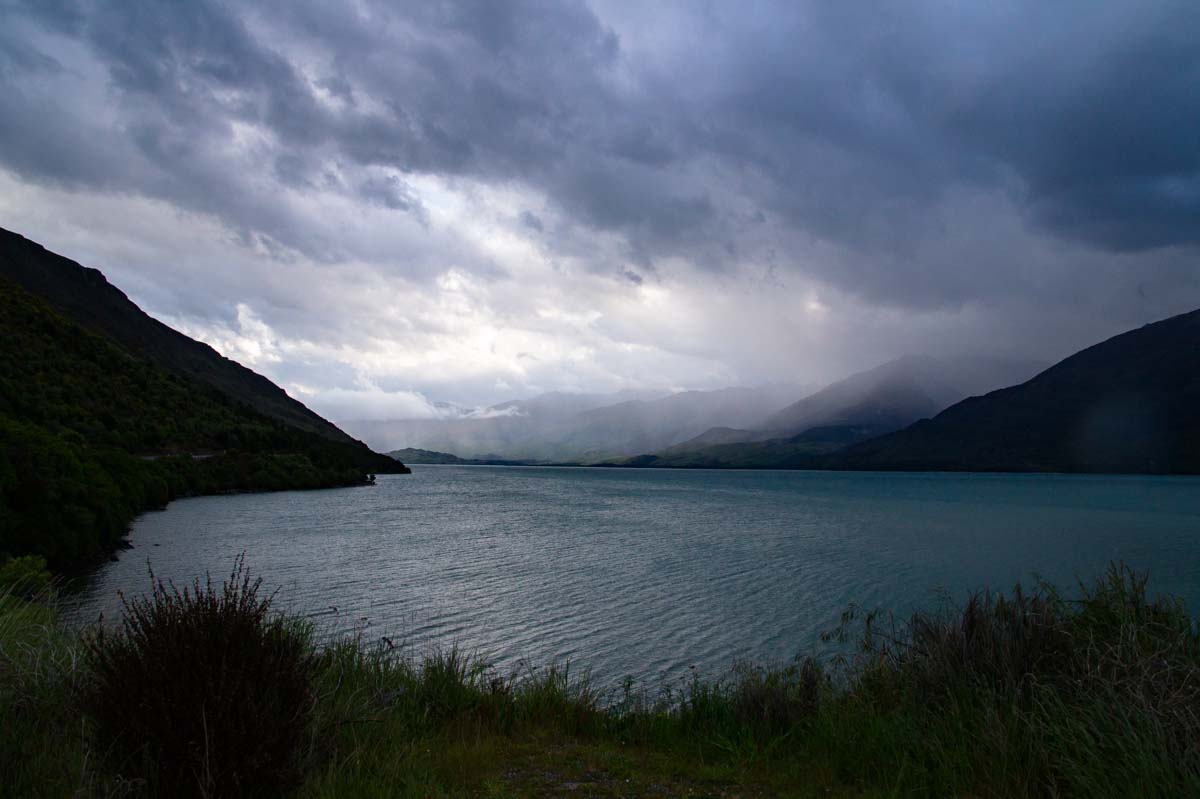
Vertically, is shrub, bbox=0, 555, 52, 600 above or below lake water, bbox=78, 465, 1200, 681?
above

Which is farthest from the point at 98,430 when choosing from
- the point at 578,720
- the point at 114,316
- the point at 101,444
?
the point at 114,316

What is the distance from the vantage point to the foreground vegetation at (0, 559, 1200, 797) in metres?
5.43

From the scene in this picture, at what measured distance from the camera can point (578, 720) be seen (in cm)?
945

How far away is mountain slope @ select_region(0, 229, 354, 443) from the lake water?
336 feet

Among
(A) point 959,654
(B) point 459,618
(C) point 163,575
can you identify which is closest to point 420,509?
(C) point 163,575

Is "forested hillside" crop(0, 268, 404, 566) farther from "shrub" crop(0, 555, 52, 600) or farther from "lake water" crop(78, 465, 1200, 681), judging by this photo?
"shrub" crop(0, 555, 52, 600)

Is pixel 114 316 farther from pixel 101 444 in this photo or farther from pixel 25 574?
pixel 25 574

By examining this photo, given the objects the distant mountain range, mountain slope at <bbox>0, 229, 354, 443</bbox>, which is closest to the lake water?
the distant mountain range

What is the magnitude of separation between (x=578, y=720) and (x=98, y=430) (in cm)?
7482

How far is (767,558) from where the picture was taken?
120 feet

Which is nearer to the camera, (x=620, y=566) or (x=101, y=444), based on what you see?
(x=620, y=566)

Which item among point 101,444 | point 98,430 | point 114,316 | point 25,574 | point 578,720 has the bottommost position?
point 578,720

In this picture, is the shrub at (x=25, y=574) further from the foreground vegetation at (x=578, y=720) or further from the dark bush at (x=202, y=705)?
the dark bush at (x=202, y=705)

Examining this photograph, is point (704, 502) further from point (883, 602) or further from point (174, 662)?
point (174, 662)
